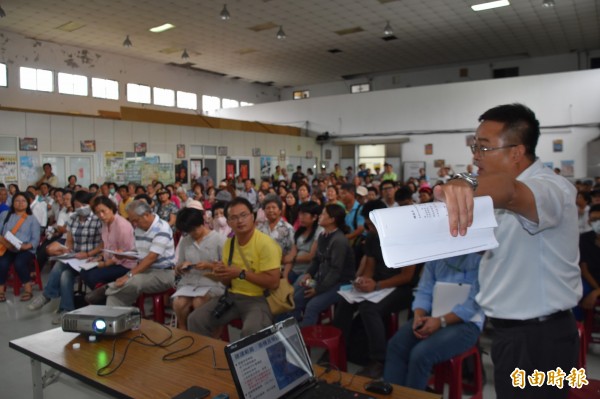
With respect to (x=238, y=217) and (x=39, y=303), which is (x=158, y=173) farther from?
(x=238, y=217)

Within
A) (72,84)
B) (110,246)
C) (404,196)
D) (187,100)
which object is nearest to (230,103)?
(187,100)

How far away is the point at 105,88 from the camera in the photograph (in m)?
12.9

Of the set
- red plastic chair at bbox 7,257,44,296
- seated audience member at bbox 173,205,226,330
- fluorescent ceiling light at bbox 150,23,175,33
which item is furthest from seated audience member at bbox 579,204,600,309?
fluorescent ceiling light at bbox 150,23,175,33

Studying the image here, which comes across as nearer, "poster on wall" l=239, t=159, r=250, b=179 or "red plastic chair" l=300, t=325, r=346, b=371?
"red plastic chair" l=300, t=325, r=346, b=371

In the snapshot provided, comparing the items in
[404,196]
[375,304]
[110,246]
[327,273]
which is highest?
[404,196]

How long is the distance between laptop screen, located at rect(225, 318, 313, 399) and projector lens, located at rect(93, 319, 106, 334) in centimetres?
108

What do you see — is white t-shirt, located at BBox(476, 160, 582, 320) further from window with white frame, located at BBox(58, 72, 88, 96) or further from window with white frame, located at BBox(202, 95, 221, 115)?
window with white frame, located at BBox(202, 95, 221, 115)

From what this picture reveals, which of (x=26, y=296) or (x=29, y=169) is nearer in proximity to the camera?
(x=26, y=296)

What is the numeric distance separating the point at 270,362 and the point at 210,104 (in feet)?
51.7

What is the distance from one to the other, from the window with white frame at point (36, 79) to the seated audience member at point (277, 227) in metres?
10.1

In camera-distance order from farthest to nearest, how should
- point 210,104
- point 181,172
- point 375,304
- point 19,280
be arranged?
point 210,104, point 181,172, point 19,280, point 375,304

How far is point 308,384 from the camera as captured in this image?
5.16 feet

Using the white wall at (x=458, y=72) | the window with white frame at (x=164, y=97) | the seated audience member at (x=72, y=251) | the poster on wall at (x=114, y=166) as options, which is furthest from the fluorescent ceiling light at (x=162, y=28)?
the white wall at (x=458, y=72)

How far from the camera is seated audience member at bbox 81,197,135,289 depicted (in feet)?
13.0
